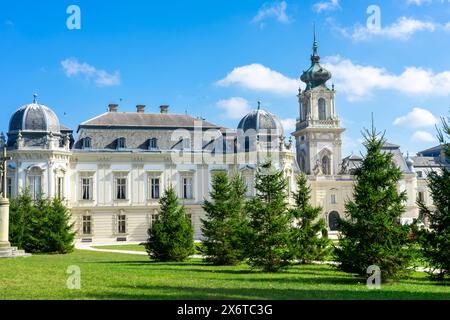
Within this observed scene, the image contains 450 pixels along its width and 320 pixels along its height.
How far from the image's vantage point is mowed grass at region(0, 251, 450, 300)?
15482mm

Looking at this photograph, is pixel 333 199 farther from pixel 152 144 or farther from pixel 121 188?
pixel 121 188

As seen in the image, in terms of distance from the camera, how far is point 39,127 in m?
51.4

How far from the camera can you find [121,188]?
177 ft

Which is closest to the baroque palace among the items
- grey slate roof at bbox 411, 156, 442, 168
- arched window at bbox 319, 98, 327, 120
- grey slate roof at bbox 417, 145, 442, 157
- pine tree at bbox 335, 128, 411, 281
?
arched window at bbox 319, 98, 327, 120

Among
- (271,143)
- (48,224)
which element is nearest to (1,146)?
(48,224)

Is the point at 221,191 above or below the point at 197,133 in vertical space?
below

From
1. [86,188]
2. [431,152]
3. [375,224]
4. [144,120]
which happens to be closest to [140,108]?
[144,120]

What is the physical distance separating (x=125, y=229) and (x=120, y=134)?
27.5 ft

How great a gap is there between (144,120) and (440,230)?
130 feet

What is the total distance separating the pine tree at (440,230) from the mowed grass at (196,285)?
2.61 feet

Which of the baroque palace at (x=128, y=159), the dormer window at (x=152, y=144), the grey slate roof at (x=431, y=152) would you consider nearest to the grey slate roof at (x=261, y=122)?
the baroque palace at (x=128, y=159)

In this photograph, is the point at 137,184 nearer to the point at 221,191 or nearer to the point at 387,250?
the point at 221,191

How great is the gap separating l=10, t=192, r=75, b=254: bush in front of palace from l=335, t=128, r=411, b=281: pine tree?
830 inches
